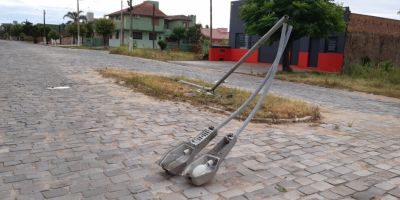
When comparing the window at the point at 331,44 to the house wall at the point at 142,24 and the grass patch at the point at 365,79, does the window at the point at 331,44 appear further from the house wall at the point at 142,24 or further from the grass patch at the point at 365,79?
the house wall at the point at 142,24

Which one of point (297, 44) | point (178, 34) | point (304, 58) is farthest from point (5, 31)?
point (304, 58)

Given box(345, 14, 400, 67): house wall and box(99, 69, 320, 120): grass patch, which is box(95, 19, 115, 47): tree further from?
box(99, 69, 320, 120): grass patch

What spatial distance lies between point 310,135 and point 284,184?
7.75ft

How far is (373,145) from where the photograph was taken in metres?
5.86

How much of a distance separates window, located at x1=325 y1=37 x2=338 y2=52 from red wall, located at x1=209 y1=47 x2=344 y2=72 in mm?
369

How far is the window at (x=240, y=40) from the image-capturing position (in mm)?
29016

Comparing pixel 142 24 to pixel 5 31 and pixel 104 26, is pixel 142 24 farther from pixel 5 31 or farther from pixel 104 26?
pixel 5 31

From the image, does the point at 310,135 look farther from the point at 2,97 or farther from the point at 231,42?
the point at 231,42

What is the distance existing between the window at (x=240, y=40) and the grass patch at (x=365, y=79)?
10.8m

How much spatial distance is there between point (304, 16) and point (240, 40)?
12.5 meters

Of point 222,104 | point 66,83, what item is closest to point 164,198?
point 222,104

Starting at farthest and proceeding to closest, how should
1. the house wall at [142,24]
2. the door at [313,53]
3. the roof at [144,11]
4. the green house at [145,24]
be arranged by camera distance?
the roof at [144,11], the green house at [145,24], the house wall at [142,24], the door at [313,53]

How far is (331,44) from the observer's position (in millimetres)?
21469

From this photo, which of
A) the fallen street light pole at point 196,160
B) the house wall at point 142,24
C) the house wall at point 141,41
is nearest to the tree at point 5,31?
the house wall at point 141,41
